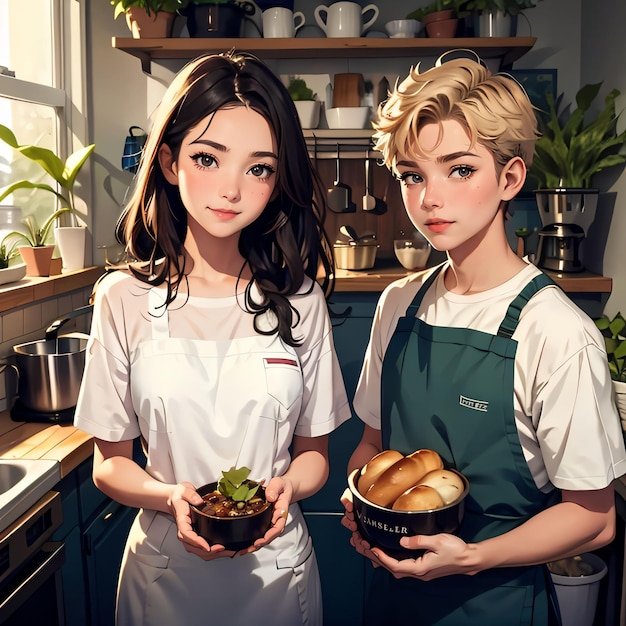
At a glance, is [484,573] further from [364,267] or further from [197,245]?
[364,267]

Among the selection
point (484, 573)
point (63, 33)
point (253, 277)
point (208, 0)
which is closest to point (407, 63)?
point (208, 0)

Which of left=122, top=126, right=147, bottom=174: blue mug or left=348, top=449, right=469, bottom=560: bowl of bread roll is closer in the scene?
left=348, top=449, right=469, bottom=560: bowl of bread roll

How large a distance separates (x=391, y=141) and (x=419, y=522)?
526 mm

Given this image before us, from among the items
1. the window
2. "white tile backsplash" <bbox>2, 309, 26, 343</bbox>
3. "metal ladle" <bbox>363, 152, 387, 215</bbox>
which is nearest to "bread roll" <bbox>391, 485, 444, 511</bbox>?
"white tile backsplash" <bbox>2, 309, 26, 343</bbox>

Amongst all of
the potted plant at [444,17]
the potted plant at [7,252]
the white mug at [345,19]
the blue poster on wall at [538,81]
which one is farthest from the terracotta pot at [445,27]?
the potted plant at [7,252]

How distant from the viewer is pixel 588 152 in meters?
2.68

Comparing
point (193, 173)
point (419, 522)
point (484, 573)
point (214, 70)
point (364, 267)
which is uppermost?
point (214, 70)

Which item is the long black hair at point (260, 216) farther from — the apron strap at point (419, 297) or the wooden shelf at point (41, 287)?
the wooden shelf at point (41, 287)

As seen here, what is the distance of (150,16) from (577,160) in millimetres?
1657

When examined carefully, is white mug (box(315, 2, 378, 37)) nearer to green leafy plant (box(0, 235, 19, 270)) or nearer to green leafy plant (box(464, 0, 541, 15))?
green leafy plant (box(464, 0, 541, 15))

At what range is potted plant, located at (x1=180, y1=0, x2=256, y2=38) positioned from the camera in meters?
2.99

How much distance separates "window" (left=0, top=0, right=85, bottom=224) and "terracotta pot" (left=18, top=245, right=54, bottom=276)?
0.75ft

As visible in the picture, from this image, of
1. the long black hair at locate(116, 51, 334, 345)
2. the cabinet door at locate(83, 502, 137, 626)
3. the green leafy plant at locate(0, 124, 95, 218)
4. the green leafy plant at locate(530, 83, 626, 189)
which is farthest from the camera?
the green leafy plant at locate(530, 83, 626, 189)

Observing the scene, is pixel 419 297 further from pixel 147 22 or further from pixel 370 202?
pixel 147 22
